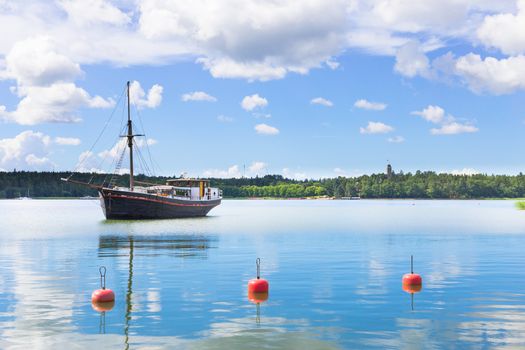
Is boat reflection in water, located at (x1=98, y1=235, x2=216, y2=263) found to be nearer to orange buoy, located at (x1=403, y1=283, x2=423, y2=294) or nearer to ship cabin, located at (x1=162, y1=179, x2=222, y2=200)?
orange buoy, located at (x1=403, y1=283, x2=423, y2=294)

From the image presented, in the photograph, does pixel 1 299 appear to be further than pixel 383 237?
No

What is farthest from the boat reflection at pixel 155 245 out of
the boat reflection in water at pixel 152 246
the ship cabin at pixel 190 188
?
the ship cabin at pixel 190 188

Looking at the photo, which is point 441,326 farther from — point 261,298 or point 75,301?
point 75,301

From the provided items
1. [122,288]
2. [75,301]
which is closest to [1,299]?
[75,301]

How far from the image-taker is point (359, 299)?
3081 centimetres

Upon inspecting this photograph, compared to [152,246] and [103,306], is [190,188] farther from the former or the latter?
[103,306]

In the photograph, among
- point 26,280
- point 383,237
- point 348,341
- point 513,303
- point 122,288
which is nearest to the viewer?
point 348,341

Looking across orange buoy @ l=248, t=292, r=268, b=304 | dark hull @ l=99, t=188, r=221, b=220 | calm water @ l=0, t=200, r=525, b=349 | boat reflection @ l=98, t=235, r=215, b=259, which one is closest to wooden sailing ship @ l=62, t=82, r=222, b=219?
dark hull @ l=99, t=188, r=221, b=220

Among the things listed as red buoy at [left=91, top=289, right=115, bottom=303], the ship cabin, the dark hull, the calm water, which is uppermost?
the ship cabin

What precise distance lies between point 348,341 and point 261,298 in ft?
29.7

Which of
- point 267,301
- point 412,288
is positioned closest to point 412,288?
point 412,288

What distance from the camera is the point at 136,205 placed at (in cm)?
10888

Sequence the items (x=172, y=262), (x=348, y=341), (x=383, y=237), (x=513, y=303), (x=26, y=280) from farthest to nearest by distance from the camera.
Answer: (x=383, y=237) < (x=172, y=262) < (x=26, y=280) < (x=513, y=303) < (x=348, y=341)

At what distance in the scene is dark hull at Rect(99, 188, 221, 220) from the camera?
350 ft
